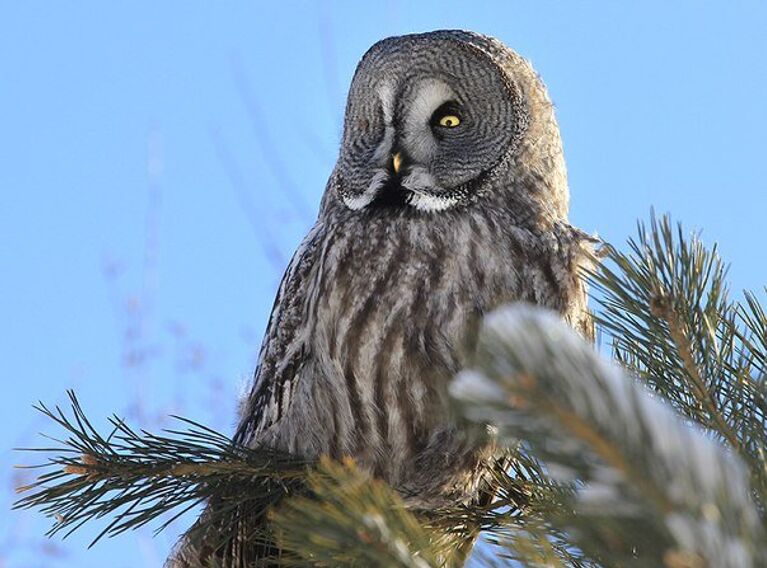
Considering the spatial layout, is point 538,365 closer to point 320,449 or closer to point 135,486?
point 135,486

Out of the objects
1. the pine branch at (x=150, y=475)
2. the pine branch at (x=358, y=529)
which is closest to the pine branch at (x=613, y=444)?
the pine branch at (x=358, y=529)

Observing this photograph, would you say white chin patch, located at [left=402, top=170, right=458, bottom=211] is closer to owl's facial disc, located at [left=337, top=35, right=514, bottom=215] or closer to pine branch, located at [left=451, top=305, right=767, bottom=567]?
owl's facial disc, located at [left=337, top=35, right=514, bottom=215]

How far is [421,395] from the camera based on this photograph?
8.76ft

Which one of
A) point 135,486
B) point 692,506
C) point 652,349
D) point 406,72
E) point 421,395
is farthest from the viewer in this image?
point 406,72

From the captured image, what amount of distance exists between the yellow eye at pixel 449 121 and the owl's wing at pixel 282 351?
49 cm

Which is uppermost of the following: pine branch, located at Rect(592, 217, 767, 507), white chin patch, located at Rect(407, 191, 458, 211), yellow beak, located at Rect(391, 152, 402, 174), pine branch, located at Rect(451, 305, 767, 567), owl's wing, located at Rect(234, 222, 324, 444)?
yellow beak, located at Rect(391, 152, 402, 174)

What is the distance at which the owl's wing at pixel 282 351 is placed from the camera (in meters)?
2.89

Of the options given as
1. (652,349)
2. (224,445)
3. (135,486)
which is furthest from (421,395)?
(652,349)

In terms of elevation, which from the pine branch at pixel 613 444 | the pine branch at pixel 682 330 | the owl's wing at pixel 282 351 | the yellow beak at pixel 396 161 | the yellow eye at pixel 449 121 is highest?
the yellow eye at pixel 449 121

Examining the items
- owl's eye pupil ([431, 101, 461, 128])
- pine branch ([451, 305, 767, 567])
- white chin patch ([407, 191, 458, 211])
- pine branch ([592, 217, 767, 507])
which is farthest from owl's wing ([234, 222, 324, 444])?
pine branch ([451, 305, 767, 567])

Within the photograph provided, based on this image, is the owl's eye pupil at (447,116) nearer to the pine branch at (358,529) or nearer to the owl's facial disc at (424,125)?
the owl's facial disc at (424,125)

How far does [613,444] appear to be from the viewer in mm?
732

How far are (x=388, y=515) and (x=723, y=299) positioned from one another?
88 centimetres

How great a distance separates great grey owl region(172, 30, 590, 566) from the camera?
269cm
